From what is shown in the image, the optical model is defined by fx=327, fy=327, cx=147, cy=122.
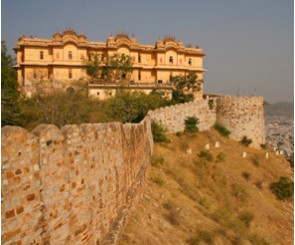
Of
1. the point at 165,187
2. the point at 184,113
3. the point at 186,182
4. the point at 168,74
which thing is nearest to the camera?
the point at 165,187

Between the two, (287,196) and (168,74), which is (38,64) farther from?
(287,196)

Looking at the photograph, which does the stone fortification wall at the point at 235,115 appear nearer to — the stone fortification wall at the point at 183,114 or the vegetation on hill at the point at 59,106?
the stone fortification wall at the point at 183,114

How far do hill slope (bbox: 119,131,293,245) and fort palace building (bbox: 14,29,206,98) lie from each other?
37.2ft

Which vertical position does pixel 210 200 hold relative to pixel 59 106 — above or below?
below

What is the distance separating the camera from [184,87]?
33844 millimetres

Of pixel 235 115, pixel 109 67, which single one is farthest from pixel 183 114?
pixel 109 67

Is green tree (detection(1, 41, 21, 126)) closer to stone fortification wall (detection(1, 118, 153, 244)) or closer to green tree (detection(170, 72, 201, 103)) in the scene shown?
stone fortification wall (detection(1, 118, 153, 244))

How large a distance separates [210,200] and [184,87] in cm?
1949

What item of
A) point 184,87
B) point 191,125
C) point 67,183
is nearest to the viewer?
point 67,183

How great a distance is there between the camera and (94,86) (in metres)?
28.7

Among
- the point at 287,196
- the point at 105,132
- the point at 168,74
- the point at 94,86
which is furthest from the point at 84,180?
the point at 168,74

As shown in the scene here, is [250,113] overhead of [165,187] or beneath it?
overhead

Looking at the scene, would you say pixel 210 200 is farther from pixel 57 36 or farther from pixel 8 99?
pixel 57 36

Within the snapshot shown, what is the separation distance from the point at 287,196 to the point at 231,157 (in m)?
4.31
